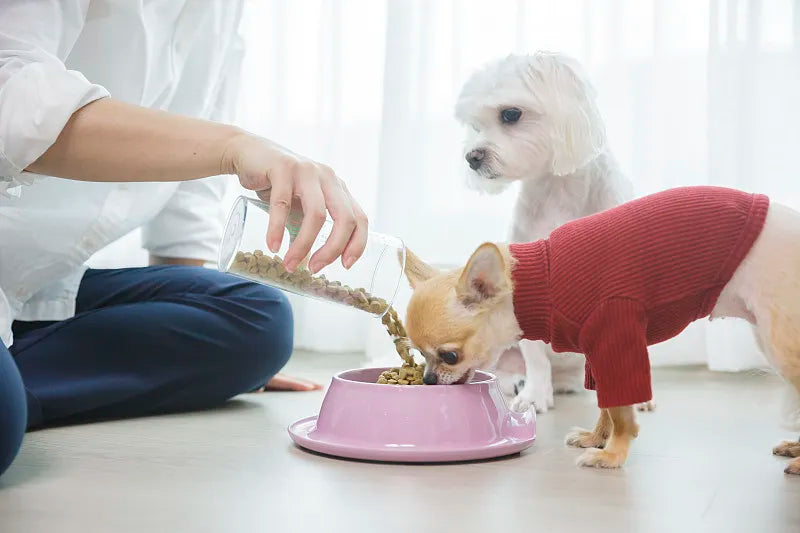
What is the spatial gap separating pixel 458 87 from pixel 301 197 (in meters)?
1.82

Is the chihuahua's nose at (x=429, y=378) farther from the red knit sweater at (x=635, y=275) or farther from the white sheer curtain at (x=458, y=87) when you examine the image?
the white sheer curtain at (x=458, y=87)

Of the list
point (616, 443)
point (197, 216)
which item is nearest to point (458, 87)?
point (197, 216)

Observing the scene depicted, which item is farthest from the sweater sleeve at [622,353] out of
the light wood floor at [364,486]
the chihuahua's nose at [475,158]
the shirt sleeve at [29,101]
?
the chihuahua's nose at [475,158]

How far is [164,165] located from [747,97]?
189cm

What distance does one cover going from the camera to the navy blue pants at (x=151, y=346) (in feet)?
4.94

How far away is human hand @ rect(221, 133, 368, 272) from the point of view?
3.10 feet

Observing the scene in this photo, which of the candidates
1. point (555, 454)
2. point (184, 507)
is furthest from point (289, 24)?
point (184, 507)

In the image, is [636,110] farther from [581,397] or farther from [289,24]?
[289,24]

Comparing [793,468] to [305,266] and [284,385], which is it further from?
[284,385]

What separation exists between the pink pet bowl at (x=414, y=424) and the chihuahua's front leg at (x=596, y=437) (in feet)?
0.51

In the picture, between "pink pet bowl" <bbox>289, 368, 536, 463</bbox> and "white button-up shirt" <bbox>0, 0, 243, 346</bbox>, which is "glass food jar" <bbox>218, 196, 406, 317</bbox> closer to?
"pink pet bowl" <bbox>289, 368, 536, 463</bbox>

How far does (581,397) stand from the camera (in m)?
2.02

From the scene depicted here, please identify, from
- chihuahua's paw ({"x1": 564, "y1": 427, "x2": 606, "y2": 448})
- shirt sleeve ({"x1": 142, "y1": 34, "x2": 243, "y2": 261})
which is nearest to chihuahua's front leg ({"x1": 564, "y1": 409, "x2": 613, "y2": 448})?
chihuahua's paw ({"x1": 564, "y1": 427, "x2": 606, "y2": 448})

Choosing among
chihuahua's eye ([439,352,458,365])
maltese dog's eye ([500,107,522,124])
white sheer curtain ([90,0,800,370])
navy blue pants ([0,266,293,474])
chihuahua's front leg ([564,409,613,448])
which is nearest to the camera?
chihuahua's eye ([439,352,458,365])
